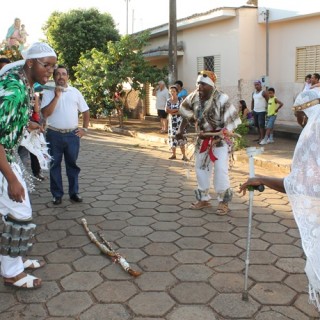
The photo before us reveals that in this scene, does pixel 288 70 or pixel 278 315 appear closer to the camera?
pixel 278 315

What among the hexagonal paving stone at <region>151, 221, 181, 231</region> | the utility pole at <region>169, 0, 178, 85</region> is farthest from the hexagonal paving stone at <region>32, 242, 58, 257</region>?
the utility pole at <region>169, 0, 178, 85</region>

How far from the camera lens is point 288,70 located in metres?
11.8

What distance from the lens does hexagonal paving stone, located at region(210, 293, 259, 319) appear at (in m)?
2.80

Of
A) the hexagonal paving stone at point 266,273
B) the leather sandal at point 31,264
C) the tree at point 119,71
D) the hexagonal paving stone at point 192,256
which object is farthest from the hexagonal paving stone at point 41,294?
the tree at point 119,71

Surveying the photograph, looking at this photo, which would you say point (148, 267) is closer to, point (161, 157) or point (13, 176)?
point (13, 176)

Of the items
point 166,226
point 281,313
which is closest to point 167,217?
point 166,226

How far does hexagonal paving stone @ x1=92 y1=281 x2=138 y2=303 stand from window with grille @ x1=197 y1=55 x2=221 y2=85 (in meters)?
10.8

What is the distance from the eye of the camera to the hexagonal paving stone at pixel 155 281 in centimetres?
318

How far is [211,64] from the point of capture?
533 inches

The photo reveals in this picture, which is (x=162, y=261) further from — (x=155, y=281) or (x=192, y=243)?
(x=192, y=243)

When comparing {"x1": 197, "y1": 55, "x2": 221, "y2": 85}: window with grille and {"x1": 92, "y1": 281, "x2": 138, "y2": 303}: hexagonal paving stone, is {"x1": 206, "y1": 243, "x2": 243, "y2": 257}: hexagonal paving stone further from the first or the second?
{"x1": 197, "y1": 55, "x2": 221, "y2": 85}: window with grille

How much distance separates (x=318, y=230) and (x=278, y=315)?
1.01 m

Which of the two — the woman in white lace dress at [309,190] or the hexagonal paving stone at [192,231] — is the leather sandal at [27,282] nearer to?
the hexagonal paving stone at [192,231]

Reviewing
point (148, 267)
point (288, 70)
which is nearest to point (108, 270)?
point (148, 267)
